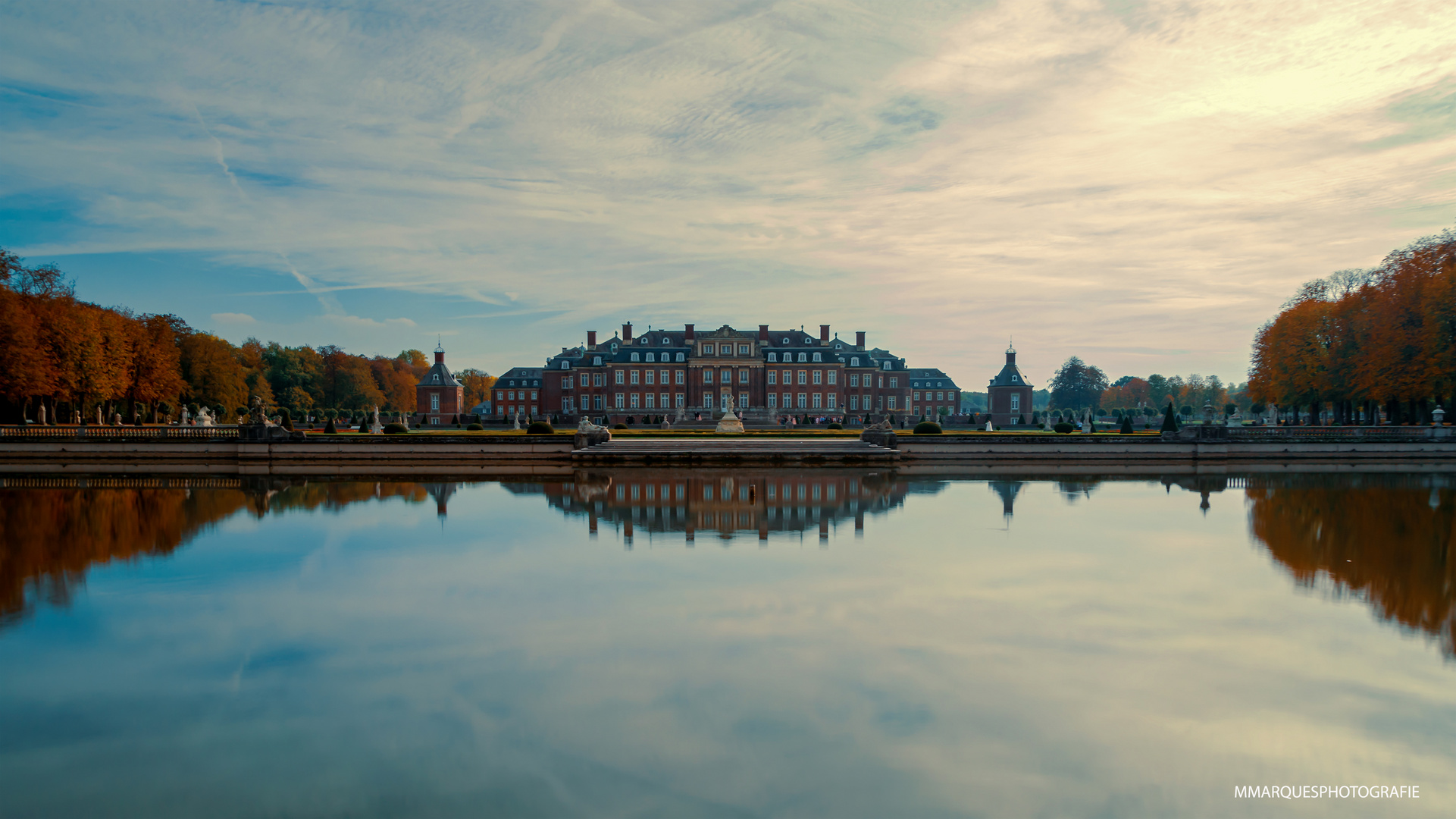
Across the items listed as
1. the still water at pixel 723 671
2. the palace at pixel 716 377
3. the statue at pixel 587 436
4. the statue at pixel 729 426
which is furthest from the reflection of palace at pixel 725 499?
the palace at pixel 716 377

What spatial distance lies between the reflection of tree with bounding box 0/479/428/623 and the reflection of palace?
537cm

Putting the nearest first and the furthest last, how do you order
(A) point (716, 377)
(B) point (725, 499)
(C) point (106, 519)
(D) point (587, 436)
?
1. (C) point (106, 519)
2. (B) point (725, 499)
3. (D) point (587, 436)
4. (A) point (716, 377)

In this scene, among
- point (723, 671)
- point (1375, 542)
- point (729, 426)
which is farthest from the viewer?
point (729, 426)

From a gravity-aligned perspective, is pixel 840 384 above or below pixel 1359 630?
above

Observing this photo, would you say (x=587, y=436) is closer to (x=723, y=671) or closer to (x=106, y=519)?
(x=106, y=519)

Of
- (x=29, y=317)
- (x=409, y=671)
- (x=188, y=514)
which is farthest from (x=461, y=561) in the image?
(x=29, y=317)

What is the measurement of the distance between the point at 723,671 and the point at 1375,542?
1354 centimetres

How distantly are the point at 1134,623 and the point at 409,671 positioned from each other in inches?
326

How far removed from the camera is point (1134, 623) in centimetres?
917

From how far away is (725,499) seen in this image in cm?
2000

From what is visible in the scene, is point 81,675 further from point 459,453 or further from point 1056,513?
point 459,453

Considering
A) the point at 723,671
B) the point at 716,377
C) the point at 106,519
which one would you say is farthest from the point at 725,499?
the point at 716,377

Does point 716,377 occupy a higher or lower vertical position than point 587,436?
higher

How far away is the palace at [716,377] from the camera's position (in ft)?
230
